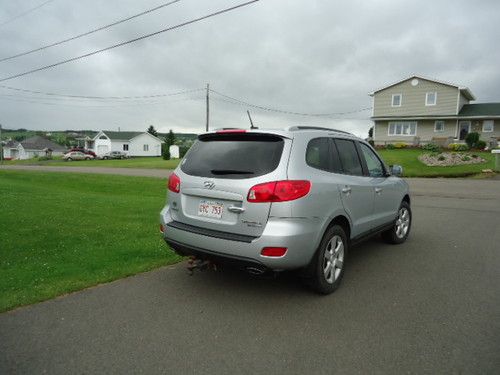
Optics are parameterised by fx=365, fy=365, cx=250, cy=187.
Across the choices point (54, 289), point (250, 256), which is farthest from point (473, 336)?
point (54, 289)

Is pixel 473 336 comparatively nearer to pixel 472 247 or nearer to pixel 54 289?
pixel 472 247

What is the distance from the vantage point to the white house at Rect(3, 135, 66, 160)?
86750 mm

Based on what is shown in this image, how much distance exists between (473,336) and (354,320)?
1.02 m

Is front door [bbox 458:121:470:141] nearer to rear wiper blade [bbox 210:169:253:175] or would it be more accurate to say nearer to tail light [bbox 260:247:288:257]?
rear wiper blade [bbox 210:169:253:175]

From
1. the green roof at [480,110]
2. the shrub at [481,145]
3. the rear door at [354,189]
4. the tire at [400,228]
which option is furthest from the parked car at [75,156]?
the rear door at [354,189]

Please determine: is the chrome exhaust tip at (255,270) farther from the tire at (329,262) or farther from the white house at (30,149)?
the white house at (30,149)

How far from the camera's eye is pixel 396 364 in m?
2.85

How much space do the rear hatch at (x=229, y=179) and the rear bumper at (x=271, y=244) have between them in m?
0.11

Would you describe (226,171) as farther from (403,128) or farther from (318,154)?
(403,128)

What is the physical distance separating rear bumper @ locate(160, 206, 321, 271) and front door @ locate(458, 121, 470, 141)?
1583 inches

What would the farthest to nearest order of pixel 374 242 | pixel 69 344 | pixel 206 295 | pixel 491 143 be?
pixel 491 143 → pixel 374 242 → pixel 206 295 → pixel 69 344

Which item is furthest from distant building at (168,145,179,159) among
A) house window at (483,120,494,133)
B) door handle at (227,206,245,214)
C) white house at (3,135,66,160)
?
door handle at (227,206,245,214)

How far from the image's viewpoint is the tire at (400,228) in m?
6.35

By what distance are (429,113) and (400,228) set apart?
35.5 metres
